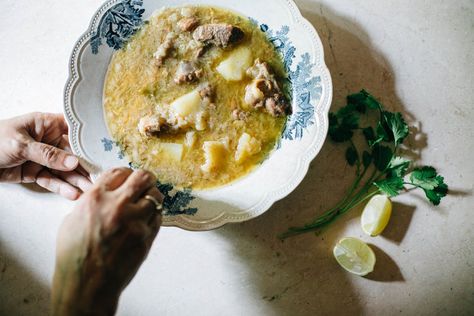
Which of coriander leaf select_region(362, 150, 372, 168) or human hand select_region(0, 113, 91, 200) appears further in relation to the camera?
coriander leaf select_region(362, 150, 372, 168)

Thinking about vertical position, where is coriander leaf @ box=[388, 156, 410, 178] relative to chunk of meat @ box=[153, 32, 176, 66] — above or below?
below

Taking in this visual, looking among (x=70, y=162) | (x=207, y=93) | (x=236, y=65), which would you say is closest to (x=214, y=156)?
(x=207, y=93)

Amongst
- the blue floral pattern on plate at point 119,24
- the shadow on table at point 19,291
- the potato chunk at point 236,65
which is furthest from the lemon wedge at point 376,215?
the shadow on table at point 19,291

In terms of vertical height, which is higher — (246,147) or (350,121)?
(350,121)

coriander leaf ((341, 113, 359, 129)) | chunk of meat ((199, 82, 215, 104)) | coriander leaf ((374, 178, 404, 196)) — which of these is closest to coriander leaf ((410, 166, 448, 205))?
coriander leaf ((374, 178, 404, 196))

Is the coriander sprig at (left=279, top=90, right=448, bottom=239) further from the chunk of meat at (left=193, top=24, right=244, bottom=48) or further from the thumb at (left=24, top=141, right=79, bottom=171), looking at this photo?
the thumb at (left=24, top=141, right=79, bottom=171)

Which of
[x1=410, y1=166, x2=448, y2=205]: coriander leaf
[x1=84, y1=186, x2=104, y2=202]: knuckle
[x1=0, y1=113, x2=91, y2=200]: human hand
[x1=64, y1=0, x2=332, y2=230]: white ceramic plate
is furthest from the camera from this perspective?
[x1=410, y1=166, x2=448, y2=205]: coriander leaf

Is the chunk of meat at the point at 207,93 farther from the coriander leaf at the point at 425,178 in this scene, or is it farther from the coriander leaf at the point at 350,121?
the coriander leaf at the point at 425,178

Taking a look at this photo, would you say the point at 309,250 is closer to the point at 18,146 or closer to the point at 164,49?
the point at 164,49
